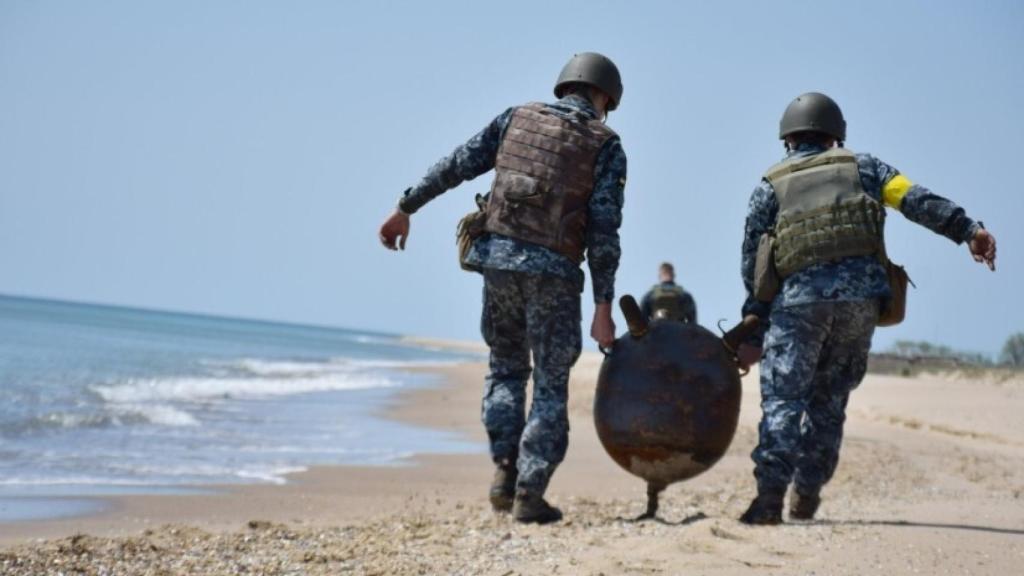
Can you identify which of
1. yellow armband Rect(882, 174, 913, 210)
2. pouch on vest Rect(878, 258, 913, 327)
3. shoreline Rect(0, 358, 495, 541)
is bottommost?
shoreline Rect(0, 358, 495, 541)

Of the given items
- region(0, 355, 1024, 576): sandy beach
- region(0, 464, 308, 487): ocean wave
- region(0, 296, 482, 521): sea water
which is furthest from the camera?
region(0, 296, 482, 521): sea water

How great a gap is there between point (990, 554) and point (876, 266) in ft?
4.85

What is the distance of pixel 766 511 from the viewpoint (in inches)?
221

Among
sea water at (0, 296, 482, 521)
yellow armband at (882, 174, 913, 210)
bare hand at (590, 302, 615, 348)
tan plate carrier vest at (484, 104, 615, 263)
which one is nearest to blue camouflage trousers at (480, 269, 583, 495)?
bare hand at (590, 302, 615, 348)

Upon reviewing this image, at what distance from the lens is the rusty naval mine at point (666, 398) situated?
19.0 ft

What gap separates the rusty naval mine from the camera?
5785 mm

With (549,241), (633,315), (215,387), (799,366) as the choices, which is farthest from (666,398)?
(215,387)

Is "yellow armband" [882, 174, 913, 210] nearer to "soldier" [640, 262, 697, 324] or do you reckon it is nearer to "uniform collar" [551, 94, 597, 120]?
"uniform collar" [551, 94, 597, 120]

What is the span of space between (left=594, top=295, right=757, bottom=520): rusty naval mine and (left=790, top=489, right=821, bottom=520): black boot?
1.73 feet

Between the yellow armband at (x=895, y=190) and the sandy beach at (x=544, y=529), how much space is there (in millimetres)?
1610

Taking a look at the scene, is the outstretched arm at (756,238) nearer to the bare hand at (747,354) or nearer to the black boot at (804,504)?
the bare hand at (747,354)

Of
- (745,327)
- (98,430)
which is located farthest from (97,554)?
(98,430)

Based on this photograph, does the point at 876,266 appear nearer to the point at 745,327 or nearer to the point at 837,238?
the point at 837,238

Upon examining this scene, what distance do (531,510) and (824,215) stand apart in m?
2.09
